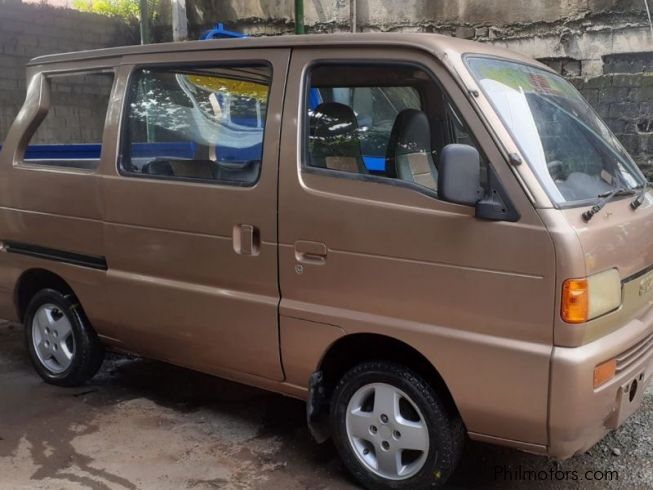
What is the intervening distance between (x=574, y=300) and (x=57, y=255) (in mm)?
3276

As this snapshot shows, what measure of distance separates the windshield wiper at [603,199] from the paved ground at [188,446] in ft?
4.77

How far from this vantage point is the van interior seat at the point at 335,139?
11.0ft

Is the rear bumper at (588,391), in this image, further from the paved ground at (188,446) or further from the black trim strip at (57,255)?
the black trim strip at (57,255)

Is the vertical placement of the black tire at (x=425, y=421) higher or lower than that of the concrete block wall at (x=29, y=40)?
lower

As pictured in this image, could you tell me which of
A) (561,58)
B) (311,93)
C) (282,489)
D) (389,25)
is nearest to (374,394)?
(282,489)

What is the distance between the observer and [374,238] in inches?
122

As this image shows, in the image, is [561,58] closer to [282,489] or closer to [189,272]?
[189,272]

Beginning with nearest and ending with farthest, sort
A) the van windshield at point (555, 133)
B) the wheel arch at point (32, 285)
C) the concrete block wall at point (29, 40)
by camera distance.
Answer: the van windshield at point (555, 133)
the wheel arch at point (32, 285)
the concrete block wall at point (29, 40)

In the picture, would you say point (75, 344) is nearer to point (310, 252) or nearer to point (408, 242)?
point (310, 252)

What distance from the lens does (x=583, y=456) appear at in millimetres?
3662

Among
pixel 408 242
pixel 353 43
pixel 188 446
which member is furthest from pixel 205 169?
pixel 188 446

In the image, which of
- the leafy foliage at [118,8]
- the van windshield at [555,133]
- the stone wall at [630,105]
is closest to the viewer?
the van windshield at [555,133]

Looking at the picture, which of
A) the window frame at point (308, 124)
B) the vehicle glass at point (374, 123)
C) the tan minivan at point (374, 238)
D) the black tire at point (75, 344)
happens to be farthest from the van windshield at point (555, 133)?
the black tire at point (75, 344)

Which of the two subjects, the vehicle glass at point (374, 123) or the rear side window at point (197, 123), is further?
the rear side window at point (197, 123)
